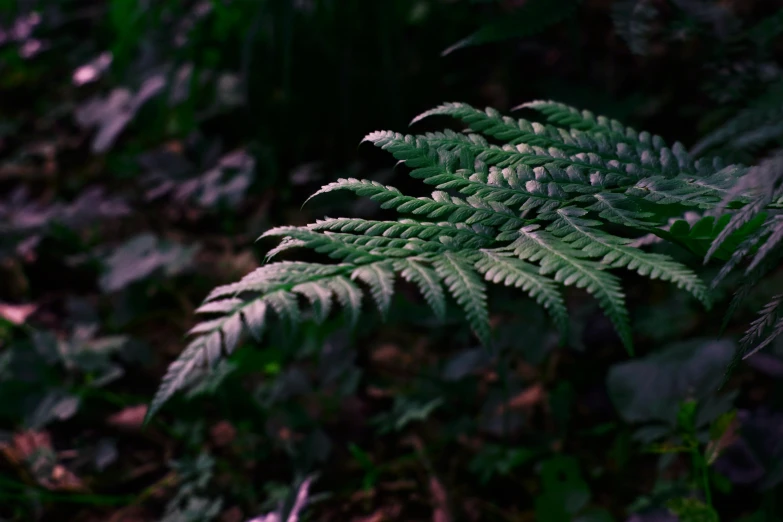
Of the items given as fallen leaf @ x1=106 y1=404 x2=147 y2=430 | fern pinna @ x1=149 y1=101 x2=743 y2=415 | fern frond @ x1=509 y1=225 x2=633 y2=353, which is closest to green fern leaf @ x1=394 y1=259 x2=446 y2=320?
fern pinna @ x1=149 y1=101 x2=743 y2=415

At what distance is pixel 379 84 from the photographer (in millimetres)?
2348

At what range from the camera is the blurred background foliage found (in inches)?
55.8

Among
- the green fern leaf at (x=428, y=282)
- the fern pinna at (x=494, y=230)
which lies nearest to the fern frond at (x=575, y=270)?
the fern pinna at (x=494, y=230)

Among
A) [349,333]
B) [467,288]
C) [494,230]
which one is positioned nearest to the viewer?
[467,288]

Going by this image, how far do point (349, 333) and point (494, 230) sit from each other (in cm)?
81

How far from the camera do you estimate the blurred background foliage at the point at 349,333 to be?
1.42 metres

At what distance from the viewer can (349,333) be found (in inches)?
66.5

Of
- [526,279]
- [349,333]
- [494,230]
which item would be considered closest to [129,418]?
[349,333]

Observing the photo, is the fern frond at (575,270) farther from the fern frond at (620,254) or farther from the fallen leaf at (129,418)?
the fallen leaf at (129,418)

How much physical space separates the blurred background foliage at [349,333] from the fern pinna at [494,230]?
10 centimetres

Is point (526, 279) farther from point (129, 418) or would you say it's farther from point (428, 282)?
point (129, 418)

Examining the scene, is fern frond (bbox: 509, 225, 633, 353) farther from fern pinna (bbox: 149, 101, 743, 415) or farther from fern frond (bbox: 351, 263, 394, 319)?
fern frond (bbox: 351, 263, 394, 319)

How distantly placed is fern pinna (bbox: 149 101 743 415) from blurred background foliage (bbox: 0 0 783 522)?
10cm

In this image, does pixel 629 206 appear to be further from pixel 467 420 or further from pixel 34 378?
pixel 34 378
